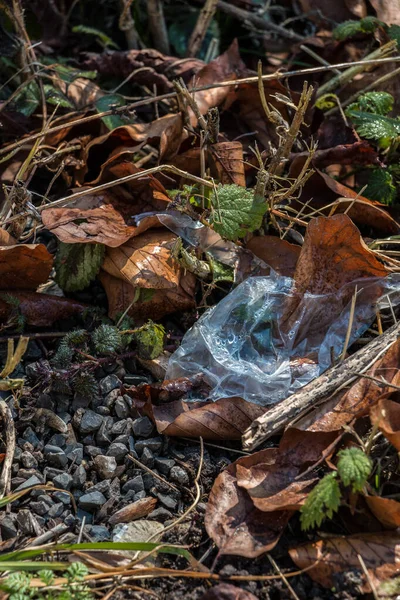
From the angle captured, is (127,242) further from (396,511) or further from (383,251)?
(396,511)

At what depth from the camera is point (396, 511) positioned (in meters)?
Answer: 1.58

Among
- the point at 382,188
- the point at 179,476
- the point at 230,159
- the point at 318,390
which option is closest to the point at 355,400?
the point at 318,390

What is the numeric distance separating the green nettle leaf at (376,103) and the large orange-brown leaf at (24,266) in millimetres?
1244

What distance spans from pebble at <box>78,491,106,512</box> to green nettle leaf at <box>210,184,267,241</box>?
859mm

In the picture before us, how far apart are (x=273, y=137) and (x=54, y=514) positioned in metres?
1.63

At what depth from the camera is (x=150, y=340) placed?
205cm

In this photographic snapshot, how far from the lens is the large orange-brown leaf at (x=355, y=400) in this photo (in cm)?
179

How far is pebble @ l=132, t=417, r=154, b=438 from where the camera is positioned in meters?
1.93

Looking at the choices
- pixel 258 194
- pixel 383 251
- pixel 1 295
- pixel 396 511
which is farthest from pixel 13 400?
pixel 383 251

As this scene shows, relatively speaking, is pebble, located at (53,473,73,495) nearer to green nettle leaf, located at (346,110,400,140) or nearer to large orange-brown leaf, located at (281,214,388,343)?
large orange-brown leaf, located at (281,214,388,343)

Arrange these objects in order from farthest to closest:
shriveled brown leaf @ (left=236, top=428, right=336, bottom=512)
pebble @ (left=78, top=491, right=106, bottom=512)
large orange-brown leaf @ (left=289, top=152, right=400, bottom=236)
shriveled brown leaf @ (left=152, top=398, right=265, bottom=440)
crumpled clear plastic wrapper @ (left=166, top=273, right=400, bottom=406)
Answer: large orange-brown leaf @ (left=289, top=152, right=400, bottom=236) < crumpled clear plastic wrapper @ (left=166, top=273, right=400, bottom=406) < shriveled brown leaf @ (left=152, top=398, right=265, bottom=440) < pebble @ (left=78, top=491, right=106, bottom=512) < shriveled brown leaf @ (left=236, top=428, right=336, bottom=512)

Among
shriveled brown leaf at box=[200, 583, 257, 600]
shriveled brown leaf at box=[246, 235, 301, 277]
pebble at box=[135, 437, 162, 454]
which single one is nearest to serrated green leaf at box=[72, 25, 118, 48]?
shriveled brown leaf at box=[246, 235, 301, 277]

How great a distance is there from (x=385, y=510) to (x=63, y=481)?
84 cm

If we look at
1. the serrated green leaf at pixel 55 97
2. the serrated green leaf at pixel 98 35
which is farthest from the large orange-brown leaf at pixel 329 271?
the serrated green leaf at pixel 98 35
